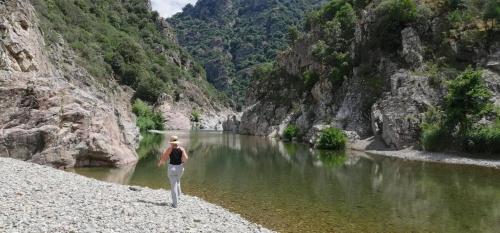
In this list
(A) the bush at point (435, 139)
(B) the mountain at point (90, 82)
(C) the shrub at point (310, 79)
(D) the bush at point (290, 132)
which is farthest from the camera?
(C) the shrub at point (310, 79)

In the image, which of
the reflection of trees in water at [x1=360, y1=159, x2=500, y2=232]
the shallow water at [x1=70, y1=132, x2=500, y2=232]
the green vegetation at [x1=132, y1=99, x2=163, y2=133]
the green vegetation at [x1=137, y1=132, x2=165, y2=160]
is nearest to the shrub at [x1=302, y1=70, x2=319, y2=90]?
the green vegetation at [x1=137, y1=132, x2=165, y2=160]

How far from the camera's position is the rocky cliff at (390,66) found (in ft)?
188

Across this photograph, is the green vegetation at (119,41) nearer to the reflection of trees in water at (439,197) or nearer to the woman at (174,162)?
the reflection of trees in water at (439,197)

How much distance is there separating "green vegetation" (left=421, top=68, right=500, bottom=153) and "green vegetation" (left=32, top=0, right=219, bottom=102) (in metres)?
61.6

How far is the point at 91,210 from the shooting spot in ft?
51.1

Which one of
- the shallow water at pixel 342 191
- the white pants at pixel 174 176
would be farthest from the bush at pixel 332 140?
the white pants at pixel 174 176

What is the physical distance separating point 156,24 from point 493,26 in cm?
15085

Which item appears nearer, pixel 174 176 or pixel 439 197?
pixel 174 176

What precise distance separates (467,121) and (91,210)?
142 feet

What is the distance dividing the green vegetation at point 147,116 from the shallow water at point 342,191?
69015 millimetres

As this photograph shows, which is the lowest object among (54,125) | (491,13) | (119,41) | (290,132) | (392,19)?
(290,132)

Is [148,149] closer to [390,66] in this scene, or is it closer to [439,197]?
[439,197]

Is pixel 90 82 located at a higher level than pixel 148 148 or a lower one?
higher

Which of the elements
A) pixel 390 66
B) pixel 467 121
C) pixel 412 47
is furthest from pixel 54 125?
pixel 390 66
